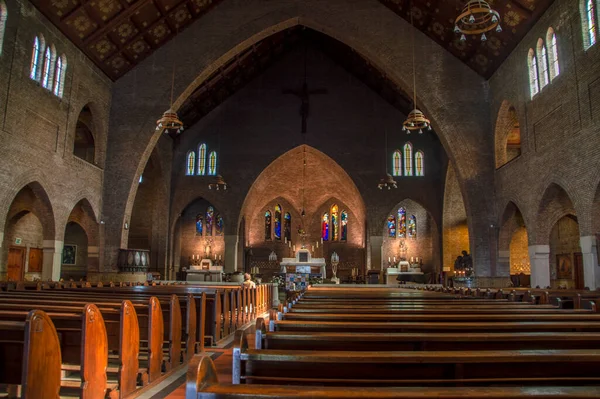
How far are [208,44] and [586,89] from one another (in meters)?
13.2

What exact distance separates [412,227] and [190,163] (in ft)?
42.5

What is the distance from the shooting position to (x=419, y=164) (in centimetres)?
2562

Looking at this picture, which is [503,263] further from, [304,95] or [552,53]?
[304,95]

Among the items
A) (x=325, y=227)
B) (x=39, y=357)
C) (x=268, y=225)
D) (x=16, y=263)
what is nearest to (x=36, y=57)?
(x=16, y=263)

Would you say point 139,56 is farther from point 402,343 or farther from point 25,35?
point 402,343

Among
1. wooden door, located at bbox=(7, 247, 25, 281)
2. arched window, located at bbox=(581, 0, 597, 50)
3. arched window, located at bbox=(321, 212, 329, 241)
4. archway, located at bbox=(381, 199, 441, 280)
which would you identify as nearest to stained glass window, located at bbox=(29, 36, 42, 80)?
wooden door, located at bbox=(7, 247, 25, 281)

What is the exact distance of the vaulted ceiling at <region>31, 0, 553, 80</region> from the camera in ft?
49.0

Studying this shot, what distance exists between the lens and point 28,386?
2750mm

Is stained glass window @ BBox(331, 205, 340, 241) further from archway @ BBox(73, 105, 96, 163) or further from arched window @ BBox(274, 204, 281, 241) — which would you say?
archway @ BBox(73, 105, 96, 163)

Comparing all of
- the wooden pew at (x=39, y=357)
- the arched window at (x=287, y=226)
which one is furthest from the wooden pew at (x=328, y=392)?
the arched window at (x=287, y=226)

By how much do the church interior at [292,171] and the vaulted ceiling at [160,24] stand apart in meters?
0.09

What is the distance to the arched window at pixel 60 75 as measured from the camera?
16.0m

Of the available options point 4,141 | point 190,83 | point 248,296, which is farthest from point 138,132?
point 248,296

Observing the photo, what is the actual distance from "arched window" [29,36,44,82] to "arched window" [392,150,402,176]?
1686 centimetres
